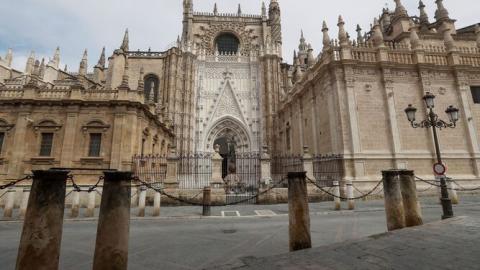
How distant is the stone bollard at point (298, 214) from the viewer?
4.29 metres

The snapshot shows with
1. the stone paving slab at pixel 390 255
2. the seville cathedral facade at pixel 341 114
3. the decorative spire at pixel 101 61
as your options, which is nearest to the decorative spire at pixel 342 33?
the seville cathedral facade at pixel 341 114

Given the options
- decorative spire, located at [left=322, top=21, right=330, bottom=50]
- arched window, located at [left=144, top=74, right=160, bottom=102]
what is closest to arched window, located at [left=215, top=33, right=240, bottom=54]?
arched window, located at [left=144, top=74, right=160, bottom=102]

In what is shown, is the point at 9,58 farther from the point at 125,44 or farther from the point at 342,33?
the point at 342,33

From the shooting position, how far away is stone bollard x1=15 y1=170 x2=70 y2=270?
263cm

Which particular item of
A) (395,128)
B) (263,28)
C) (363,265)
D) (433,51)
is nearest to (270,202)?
(395,128)

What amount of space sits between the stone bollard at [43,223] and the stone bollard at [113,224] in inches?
17.1

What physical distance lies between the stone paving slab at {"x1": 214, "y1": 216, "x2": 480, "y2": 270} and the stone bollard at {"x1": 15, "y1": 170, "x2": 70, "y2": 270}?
6.43 feet

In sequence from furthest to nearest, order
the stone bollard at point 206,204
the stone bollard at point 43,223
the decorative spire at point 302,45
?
the decorative spire at point 302,45 → the stone bollard at point 206,204 → the stone bollard at point 43,223

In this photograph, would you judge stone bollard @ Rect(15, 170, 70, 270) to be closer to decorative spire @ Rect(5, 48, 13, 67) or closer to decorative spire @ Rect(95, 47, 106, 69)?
decorative spire @ Rect(95, 47, 106, 69)

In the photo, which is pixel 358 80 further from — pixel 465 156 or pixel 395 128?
pixel 465 156

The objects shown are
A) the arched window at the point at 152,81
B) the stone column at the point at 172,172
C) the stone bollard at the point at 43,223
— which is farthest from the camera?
the arched window at the point at 152,81

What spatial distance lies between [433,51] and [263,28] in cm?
2008

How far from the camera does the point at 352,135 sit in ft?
45.9

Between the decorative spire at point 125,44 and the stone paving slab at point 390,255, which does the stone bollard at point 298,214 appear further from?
the decorative spire at point 125,44
